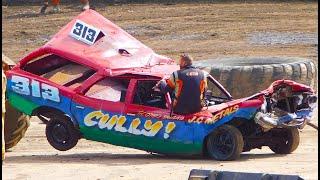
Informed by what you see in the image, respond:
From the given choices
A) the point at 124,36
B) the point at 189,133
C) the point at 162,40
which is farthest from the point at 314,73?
the point at 162,40

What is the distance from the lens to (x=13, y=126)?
1730 centimetres

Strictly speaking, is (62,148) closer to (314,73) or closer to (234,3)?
(314,73)

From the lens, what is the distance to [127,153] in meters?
17.0

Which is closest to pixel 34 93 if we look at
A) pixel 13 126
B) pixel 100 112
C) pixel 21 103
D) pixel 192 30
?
pixel 21 103

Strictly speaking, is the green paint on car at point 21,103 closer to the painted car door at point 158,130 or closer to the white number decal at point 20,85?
the white number decal at point 20,85

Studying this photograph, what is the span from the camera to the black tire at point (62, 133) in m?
16.0

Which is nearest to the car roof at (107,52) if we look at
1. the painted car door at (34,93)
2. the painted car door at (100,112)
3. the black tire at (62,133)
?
the painted car door at (100,112)

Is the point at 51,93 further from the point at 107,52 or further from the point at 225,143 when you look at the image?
the point at 225,143

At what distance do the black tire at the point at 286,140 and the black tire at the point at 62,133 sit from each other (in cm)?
273

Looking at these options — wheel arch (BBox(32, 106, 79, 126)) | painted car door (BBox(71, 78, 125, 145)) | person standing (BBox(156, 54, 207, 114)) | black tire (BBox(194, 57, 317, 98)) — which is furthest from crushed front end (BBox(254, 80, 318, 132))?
black tire (BBox(194, 57, 317, 98))

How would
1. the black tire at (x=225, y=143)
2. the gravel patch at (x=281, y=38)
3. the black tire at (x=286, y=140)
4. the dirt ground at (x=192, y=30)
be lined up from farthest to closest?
1. the gravel patch at (x=281, y=38)
2. the dirt ground at (x=192, y=30)
3. the black tire at (x=286, y=140)
4. the black tire at (x=225, y=143)

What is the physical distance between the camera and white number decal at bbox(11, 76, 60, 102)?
53.1ft

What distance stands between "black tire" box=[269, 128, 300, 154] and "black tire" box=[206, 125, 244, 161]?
1.01 m

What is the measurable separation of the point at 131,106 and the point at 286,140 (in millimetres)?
2219
